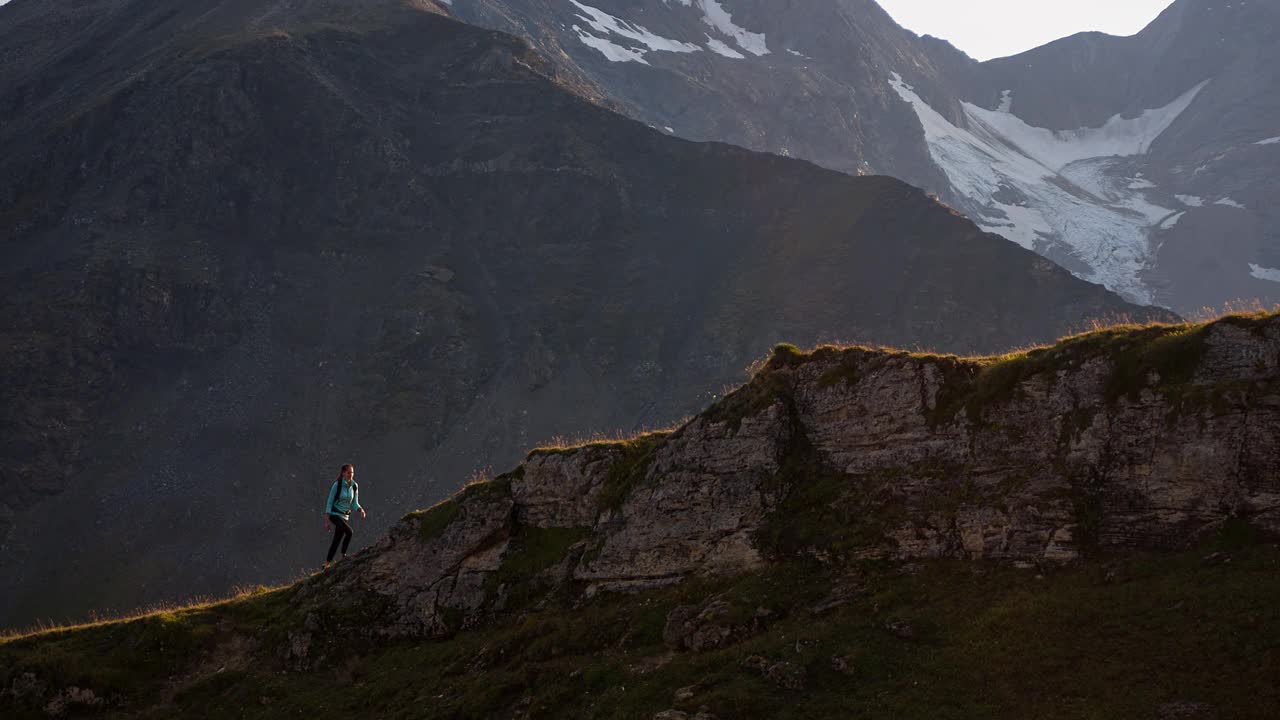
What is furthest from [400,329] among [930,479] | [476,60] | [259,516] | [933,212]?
[930,479]

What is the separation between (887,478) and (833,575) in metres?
2.60

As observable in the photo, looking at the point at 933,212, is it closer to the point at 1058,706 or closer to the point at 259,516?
the point at 259,516

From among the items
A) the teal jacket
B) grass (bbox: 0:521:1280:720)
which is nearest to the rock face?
grass (bbox: 0:521:1280:720)

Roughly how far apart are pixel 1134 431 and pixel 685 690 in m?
9.86

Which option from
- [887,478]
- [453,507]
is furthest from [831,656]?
[453,507]

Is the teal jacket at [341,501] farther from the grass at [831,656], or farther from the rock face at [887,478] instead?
the grass at [831,656]

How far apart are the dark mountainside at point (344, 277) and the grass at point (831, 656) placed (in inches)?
3145

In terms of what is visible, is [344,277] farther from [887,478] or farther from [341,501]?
[887,478]

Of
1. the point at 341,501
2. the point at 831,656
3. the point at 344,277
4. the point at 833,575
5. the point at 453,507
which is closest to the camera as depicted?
the point at 831,656

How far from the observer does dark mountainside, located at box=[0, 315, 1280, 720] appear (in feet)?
50.3

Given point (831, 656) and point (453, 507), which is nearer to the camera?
point (831, 656)

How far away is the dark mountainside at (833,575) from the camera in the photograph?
15320 mm

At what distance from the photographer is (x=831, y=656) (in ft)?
55.1

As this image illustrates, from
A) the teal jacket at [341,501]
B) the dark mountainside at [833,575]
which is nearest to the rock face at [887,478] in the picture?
the dark mountainside at [833,575]
